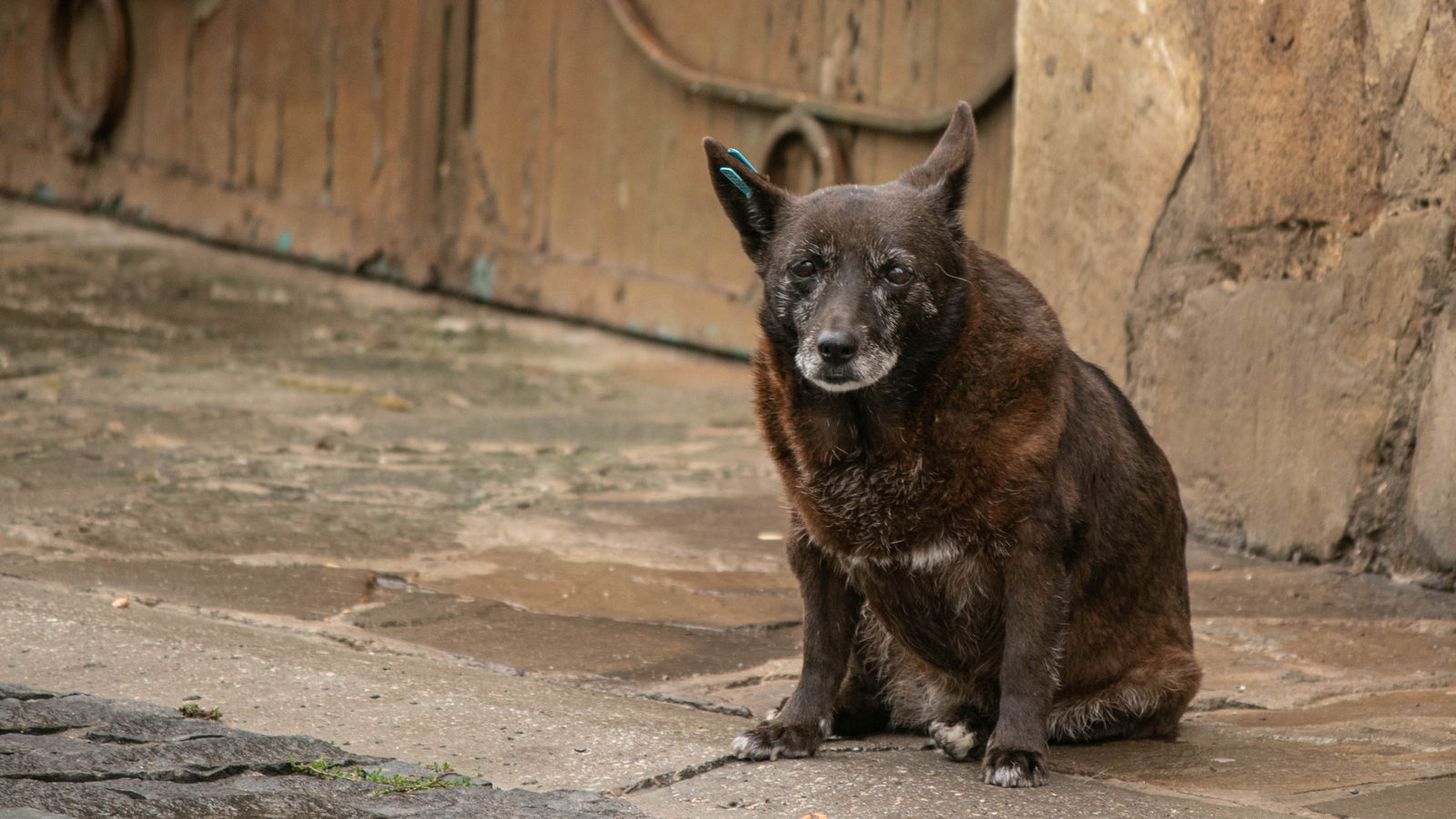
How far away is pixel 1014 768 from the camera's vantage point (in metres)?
2.60

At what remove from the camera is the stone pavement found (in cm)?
262

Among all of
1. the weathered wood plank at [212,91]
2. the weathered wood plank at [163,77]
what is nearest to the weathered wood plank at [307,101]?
→ the weathered wood plank at [212,91]

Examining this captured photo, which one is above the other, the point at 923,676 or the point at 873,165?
the point at 873,165

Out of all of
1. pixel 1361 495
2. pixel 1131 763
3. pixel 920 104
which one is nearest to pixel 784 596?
pixel 1131 763

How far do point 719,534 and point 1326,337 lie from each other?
1542 millimetres

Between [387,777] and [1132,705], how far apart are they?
1273 millimetres

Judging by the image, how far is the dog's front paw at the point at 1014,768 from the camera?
8.48 ft

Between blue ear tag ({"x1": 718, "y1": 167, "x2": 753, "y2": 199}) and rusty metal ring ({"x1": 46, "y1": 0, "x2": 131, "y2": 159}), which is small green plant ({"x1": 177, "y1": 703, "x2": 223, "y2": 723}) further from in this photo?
rusty metal ring ({"x1": 46, "y1": 0, "x2": 131, "y2": 159})

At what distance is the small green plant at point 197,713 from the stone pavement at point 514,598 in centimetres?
3

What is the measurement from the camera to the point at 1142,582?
293cm

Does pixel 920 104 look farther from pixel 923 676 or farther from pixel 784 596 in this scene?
pixel 923 676

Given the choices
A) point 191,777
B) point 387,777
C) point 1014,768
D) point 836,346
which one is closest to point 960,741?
point 1014,768

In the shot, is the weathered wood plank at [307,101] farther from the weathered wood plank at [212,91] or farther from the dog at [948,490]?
the dog at [948,490]

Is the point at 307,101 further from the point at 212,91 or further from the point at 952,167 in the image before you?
the point at 952,167
